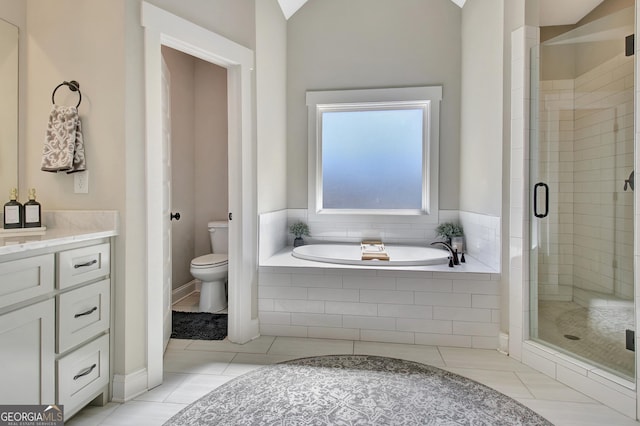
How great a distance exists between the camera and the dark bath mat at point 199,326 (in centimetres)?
262

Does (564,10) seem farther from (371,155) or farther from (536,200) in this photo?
(371,155)

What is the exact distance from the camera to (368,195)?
11.5 feet

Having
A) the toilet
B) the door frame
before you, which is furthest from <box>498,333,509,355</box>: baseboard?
the toilet

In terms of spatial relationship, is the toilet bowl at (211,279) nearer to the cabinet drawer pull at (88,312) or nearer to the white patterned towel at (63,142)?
the cabinet drawer pull at (88,312)

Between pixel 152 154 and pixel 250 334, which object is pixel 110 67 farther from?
pixel 250 334

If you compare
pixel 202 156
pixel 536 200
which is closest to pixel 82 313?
pixel 202 156

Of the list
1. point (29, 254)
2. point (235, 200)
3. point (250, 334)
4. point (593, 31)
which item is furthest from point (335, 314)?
point (593, 31)

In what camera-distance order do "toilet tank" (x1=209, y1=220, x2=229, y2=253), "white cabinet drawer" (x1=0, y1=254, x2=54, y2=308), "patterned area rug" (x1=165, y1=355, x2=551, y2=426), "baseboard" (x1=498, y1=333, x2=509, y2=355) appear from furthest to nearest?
"toilet tank" (x1=209, y1=220, x2=229, y2=253)
"baseboard" (x1=498, y1=333, x2=509, y2=355)
"patterned area rug" (x1=165, y1=355, x2=551, y2=426)
"white cabinet drawer" (x1=0, y1=254, x2=54, y2=308)

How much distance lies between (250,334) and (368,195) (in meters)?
1.80

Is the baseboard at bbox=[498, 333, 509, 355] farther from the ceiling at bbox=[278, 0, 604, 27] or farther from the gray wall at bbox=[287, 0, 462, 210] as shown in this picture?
the ceiling at bbox=[278, 0, 604, 27]

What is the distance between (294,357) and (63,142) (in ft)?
6.09

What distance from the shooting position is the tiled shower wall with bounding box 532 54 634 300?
189 centimetres

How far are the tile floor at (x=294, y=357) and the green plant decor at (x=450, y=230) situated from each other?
1.11 m

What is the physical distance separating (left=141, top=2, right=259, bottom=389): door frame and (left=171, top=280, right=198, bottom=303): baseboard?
123 cm
